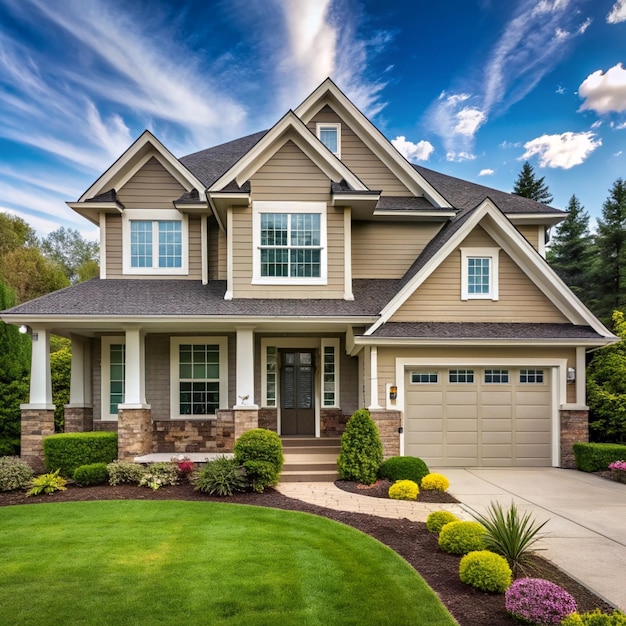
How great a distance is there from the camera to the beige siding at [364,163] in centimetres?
1352

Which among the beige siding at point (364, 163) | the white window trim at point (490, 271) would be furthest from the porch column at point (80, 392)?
the white window trim at point (490, 271)

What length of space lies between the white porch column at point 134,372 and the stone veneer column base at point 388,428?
539 cm

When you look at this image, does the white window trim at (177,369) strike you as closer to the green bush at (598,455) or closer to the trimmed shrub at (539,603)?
the green bush at (598,455)

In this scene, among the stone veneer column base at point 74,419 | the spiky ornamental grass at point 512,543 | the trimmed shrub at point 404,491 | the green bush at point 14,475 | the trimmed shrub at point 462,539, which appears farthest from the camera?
the stone veneer column base at point 74,419

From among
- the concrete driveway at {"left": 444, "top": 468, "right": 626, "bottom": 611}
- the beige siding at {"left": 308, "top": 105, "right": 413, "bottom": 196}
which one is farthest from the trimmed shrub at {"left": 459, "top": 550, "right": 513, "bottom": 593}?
the beige siding at {"left": 308, "top": 105, "right": 413, "bottom": 196}

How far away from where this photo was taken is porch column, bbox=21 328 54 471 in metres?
10.4

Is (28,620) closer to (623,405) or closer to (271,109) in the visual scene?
(623,405)

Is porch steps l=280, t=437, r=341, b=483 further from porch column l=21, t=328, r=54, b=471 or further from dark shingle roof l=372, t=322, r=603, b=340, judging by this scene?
porch column l=21, t=328, r=54, b=471

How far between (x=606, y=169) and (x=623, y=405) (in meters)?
25.8

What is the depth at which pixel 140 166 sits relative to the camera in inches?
494

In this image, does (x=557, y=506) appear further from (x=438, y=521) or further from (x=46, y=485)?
(x=46, y=485)

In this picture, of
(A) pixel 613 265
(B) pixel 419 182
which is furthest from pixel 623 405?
(A) pixel 613 265

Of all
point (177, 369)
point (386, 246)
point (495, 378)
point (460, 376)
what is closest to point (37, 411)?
point (177, 369)

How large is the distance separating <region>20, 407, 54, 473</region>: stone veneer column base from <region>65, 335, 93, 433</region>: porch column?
1.60 m
